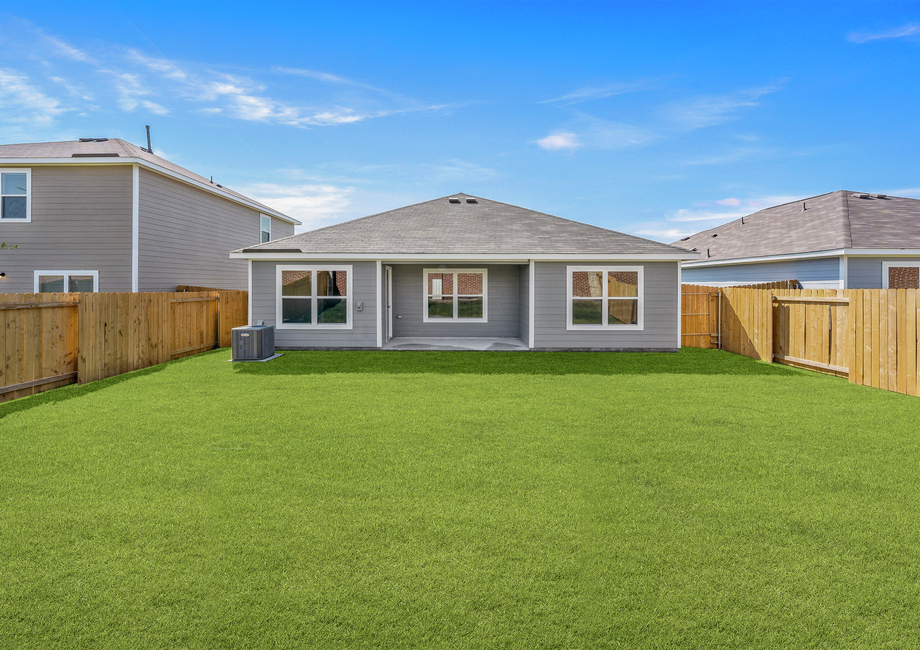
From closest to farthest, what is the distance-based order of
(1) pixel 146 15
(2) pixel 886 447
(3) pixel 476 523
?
(3) pixel 476 523, (2) pixel 886 447, (1) pixel 146 15

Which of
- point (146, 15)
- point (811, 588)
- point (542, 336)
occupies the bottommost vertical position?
point (811, 588)

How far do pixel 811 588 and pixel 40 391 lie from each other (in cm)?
1115

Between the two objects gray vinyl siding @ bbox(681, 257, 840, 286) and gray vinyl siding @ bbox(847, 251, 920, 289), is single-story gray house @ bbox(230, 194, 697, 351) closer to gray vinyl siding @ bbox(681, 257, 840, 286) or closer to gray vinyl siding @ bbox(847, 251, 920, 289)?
gray vinyl siding @ bbox(681, 257, 840, 286)

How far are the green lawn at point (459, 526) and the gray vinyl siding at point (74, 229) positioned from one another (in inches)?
392

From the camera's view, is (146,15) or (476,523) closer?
(476,523)

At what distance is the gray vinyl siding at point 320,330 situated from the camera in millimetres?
14891

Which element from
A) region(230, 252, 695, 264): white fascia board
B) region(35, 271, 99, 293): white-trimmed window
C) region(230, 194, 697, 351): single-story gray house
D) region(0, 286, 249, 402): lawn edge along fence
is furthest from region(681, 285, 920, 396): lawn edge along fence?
region(35, 271, 99, 293): white-trimmed window

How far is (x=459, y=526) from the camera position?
3691 mm

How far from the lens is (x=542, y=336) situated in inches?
584

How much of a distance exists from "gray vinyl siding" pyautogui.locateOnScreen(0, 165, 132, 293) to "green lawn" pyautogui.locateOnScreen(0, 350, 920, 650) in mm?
9968

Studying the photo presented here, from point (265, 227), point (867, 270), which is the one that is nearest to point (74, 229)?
point (265, 227)

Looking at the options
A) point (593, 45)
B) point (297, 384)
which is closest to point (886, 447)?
point (297, 384)

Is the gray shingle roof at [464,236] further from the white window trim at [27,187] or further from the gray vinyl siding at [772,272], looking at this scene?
the white window trim at [27,187]

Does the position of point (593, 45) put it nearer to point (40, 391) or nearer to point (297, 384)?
point (297, 384)
